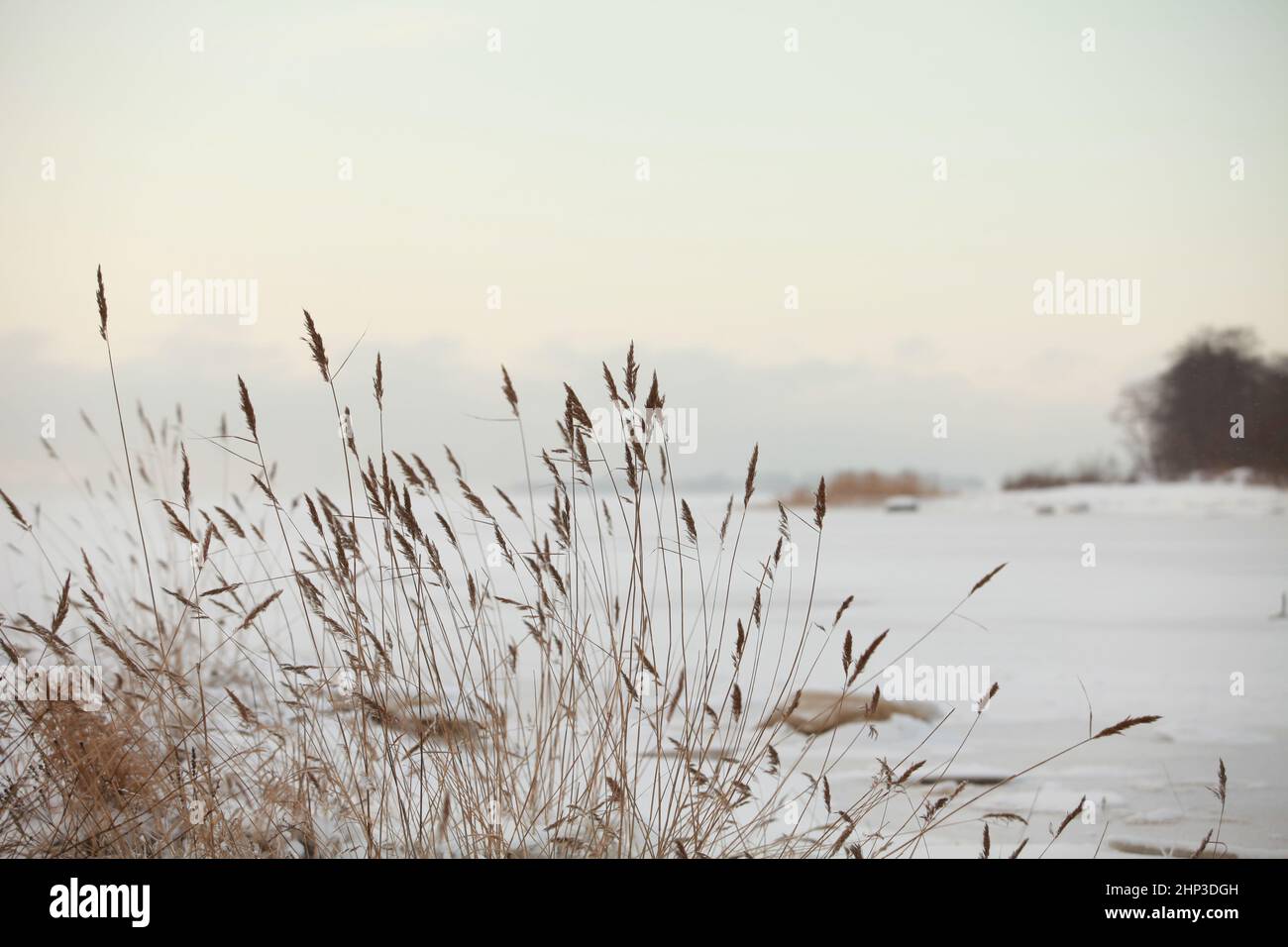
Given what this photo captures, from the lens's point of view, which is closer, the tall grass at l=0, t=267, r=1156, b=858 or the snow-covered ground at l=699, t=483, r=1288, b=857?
the tall grass at l=0, t=267, r=1156, b=858

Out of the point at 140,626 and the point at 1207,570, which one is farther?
the point at 1207,570

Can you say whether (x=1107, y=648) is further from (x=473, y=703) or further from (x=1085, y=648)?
(x=473, y=703)

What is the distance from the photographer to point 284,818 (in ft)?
5.88

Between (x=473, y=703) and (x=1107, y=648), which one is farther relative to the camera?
(x=1107, y=648)

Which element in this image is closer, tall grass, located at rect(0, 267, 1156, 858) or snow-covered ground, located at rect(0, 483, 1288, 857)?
tall grass, located at rect(0, 267, 1156, 858)

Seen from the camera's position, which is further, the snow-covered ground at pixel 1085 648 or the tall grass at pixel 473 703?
the snow-covered ground at pixel 1085 648

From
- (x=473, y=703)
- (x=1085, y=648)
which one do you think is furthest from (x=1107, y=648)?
(x=473, y=703)

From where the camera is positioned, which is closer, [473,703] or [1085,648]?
[473,703]

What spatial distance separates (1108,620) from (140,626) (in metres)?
3.21

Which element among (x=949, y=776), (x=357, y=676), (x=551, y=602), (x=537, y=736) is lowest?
(x=949, y=776)

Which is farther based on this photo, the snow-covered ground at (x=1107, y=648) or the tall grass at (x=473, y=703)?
the snow-covered ground at (x=1107, y=648)
